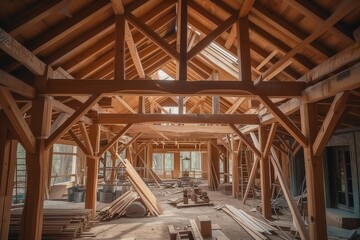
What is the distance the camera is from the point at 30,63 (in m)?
3.69

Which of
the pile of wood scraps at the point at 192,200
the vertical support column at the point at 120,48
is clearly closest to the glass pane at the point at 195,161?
the pile of wood scraps at the point at 192,200

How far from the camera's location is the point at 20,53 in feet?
11.1

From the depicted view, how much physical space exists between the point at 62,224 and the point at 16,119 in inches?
122

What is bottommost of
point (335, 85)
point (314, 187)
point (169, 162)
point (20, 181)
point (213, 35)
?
point (20, 181)

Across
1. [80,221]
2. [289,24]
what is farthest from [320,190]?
[80,221]

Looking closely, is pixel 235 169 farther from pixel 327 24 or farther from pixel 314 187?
pixel 327 24

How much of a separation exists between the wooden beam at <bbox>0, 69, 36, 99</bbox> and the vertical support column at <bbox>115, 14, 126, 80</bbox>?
4.50 feet

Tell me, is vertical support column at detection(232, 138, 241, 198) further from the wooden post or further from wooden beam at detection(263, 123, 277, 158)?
the wooden post

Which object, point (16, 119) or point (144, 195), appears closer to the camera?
point (16, 119)

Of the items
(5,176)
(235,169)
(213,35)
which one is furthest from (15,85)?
(235,169)

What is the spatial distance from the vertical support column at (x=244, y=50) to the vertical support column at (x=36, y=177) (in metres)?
3.42

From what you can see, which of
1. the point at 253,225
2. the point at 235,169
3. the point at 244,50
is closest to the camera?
the point at 244,50

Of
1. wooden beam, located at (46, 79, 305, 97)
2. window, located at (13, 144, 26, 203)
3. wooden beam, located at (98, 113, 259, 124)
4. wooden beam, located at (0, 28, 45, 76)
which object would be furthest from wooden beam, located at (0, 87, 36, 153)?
window, located at (13, 144, 26, 203)

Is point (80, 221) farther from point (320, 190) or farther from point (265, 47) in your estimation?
point (265, 47)
